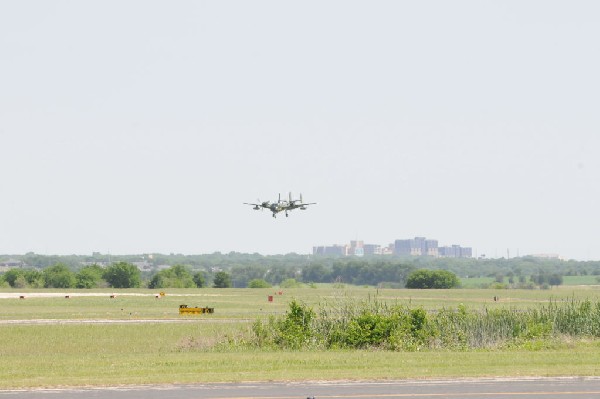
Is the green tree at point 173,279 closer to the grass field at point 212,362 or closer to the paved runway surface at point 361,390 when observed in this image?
the grass field at point 212,362

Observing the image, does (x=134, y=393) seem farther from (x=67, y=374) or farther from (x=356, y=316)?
(x=356, y=316)

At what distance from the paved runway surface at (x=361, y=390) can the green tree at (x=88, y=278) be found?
138 m

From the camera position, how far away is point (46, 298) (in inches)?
4491

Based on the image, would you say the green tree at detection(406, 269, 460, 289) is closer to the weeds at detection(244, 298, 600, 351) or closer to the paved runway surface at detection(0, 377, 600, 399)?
the weeds at detection(244, 298, 600, 351)

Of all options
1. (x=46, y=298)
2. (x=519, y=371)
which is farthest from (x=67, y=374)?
(x=46, y=298)

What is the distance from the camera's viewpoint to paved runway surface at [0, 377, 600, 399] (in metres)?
28.0

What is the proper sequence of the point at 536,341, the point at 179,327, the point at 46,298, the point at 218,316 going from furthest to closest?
the point at 46,298, the point at 218,316, the point at 179,327, the point at 536,341

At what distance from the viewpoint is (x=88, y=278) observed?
550 ft

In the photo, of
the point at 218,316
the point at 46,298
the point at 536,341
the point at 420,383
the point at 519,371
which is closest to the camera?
the point at 420,383

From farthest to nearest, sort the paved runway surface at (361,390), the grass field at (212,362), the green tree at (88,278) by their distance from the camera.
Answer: the green tree at (88,278)
the grass field at (212,362)
the paved runway surface at (361,390)

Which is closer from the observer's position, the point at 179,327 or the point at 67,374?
the point at 67,374

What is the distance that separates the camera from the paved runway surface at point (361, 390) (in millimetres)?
28000

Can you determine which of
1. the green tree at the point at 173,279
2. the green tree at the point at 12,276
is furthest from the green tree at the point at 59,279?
the green tree at the point at 173,279

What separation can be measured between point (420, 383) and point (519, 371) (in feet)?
13.8
